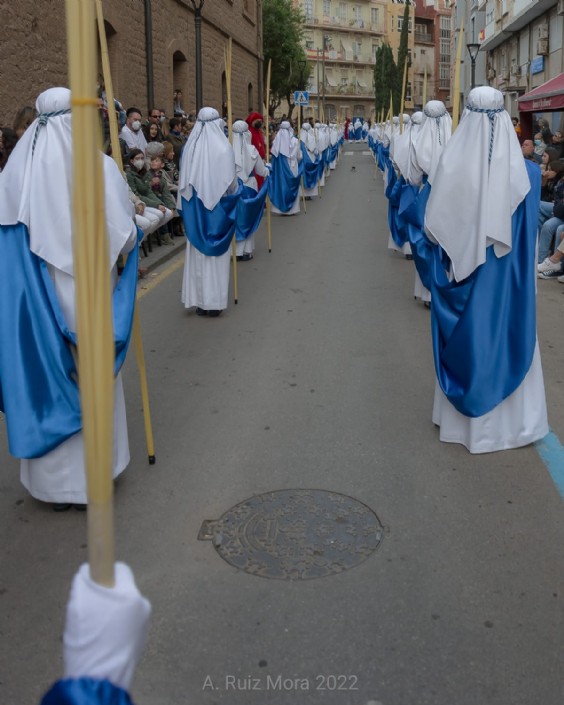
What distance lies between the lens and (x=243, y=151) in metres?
11.8

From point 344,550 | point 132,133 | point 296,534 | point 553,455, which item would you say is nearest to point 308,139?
point 132,133

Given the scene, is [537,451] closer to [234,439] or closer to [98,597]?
[234,439]

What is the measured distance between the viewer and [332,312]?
8.53m

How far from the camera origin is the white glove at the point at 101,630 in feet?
3.91

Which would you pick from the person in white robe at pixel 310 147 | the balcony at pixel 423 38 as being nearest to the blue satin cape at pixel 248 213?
the person in white robe at pixel 310 147

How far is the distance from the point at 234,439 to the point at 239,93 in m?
28.3

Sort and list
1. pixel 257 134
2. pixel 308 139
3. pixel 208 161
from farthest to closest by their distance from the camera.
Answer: pixel 308 139, pixel 257 134, pixel 208 161

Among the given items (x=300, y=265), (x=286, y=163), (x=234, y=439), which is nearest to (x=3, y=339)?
(x=234, y=439)

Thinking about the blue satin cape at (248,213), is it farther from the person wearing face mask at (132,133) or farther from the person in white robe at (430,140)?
the person wearing face mask at (132,133)

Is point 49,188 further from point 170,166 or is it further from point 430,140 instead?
point 170,166

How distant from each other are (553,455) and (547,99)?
15.5 metres

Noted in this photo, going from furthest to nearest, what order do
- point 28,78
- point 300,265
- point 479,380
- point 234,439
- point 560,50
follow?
point 560,50 < point 28,78 < point 300,265 < point 234,439 < point 479,380

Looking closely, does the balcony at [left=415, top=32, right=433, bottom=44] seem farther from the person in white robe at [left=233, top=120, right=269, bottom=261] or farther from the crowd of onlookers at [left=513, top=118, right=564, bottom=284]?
the person in white robe at [left=233, top=120, right=269, bottom=261]

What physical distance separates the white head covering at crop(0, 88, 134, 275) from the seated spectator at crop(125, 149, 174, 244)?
756 centimetres
